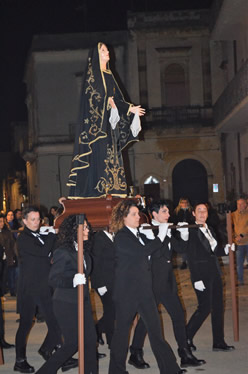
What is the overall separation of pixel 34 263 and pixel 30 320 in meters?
0.65

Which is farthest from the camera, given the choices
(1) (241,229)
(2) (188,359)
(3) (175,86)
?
(3) (175,86)

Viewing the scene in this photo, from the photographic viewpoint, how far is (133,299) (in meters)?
6.06

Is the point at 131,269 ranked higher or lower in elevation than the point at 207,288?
higher

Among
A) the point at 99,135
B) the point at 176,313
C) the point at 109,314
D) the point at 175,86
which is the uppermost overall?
the point at 175,86

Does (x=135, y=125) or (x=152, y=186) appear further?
(x=152, y=186)

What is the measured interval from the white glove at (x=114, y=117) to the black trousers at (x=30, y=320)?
2.37m

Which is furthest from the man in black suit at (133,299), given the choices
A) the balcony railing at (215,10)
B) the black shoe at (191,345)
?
the balcony railing at (215,10)

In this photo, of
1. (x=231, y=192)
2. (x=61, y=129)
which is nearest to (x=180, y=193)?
(x=231, y=192)

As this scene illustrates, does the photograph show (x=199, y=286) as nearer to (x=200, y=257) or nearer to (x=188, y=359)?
(x=200, y=257)

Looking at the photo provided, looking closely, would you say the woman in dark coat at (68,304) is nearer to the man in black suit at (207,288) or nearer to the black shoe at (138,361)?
the black shoe at (138,361)

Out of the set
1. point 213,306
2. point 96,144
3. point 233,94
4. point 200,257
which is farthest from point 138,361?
point 233,94

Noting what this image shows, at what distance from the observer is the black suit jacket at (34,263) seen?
7070mm

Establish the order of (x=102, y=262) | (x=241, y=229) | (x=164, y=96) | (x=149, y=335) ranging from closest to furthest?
(x=149, y=335) < (x=102, y=262) < (x=241, y=229) < (x=164, y=96)

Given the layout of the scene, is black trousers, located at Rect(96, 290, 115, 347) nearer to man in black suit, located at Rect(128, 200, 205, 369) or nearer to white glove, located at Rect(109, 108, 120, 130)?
man in black suit, located at Rect(128, 200, 205, 369)
